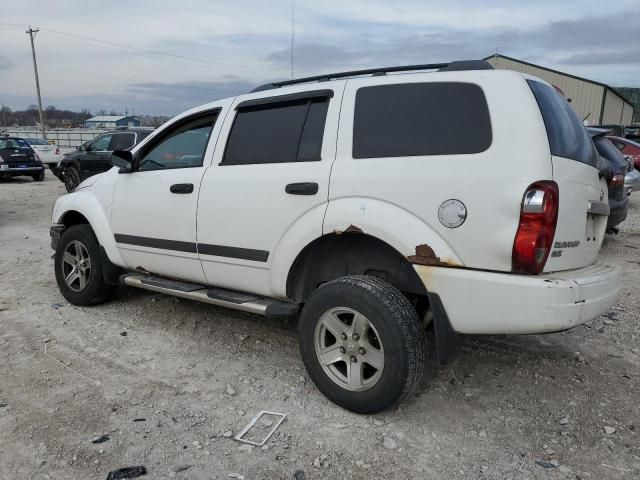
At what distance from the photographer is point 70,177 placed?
14.3 metres

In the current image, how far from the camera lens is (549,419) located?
10.1ft

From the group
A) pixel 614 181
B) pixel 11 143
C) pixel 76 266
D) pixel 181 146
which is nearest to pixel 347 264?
pixel 181 146

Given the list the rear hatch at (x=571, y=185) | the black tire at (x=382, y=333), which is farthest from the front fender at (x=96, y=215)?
the rear hatch at (x=571, y=185)

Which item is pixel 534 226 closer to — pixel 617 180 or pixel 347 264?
pixel 347 264

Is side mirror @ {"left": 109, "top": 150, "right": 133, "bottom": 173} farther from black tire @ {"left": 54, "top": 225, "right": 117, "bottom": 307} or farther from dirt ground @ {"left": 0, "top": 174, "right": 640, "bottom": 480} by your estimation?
dirt ground @ {"left": 0, "top": 174, "right": 640, "bottom": 480}

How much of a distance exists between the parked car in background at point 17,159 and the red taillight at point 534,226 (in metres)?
17.9

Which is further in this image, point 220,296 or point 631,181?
point 631,181

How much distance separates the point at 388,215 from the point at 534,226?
2.47ft

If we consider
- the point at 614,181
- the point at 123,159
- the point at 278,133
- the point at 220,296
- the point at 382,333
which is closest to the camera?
the point at 382,333

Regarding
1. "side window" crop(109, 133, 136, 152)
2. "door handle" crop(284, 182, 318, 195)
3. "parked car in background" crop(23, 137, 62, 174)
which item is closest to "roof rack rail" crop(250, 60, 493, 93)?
"door handle" crop(284, 182, 318, 195)

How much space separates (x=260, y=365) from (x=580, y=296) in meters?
2.16

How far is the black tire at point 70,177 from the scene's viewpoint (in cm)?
1407

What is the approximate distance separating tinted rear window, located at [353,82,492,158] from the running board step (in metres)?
1.11

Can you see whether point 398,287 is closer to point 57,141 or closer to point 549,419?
point 549,419
